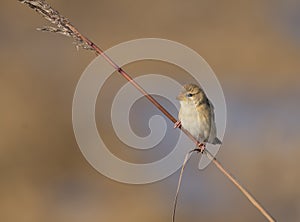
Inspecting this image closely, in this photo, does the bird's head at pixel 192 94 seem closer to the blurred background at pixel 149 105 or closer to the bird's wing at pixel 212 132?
the bird's wing at pixel 212 132

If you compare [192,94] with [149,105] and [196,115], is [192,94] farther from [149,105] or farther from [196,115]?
[149,105]

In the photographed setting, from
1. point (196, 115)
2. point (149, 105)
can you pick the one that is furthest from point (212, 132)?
point (149, 105)

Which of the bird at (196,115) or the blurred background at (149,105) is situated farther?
the blurred background at (149,105)

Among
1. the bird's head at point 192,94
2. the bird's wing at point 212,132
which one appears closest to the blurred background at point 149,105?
the bird's wing at point 212,132

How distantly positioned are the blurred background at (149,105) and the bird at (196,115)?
9.02ft

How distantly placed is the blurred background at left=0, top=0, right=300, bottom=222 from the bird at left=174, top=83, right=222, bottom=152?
275cm

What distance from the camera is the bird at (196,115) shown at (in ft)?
8.80

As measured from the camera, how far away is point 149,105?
21.2 feet

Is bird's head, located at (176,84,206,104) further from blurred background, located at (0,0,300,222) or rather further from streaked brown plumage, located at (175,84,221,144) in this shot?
blurred background, located at (0,0,300,222)

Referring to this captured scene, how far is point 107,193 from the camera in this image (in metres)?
5.92

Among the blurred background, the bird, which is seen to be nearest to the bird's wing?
the bird

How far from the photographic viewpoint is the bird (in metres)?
2.68

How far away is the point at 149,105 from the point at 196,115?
3.77 meters

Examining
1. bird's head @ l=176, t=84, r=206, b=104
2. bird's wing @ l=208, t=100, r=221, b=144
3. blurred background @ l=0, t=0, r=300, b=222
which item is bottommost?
bird's wing @ l=208, t=100, r=221, b=144
